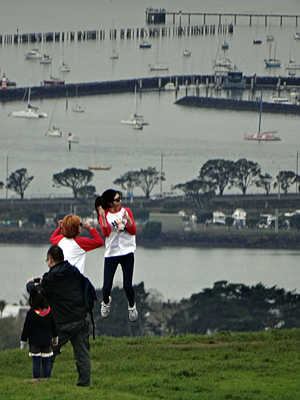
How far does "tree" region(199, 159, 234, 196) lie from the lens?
160 ft

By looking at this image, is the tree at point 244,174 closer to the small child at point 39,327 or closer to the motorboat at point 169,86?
the motorboat at point 169,86

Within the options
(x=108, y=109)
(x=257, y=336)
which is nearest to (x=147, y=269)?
(x=108, y=109)

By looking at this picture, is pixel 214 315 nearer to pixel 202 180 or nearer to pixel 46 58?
pixel 202 180

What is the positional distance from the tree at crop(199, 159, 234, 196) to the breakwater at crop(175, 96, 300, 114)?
36.0 ft

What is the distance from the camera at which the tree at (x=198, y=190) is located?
47.2 metres

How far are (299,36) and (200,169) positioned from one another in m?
27.9

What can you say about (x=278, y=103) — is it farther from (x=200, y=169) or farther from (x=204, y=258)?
(x=204, y=258)

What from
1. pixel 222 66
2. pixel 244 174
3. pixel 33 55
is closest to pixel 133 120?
pixel 222 66

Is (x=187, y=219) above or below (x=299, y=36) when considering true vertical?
below

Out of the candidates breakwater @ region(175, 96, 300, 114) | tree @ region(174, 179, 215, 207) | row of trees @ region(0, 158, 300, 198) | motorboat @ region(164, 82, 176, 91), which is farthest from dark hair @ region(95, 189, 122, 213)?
motorboat @ region(164, 82, 176, 91)

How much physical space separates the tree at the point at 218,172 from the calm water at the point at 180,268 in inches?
307

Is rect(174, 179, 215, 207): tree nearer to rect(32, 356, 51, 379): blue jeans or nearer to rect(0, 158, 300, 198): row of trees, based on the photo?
rect(0, 158, 300, 198): row of trees

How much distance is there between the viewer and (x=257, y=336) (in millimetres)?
4766

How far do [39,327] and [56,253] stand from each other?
24 cm
